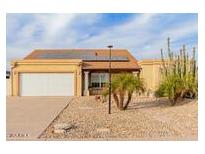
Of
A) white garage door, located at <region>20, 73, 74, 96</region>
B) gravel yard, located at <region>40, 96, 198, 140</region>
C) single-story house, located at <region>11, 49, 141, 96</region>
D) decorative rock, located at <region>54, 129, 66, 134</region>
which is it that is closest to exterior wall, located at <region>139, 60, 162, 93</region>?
single-story house, located at <region>11, 49, 141, 96</region>

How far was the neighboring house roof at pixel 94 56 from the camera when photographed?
2972cm

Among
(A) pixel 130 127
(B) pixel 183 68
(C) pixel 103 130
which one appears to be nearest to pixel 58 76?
(B) pixel 183 68

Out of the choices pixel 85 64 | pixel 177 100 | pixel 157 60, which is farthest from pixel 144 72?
pixel 177 100

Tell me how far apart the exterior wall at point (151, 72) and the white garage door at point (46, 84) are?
20.4 ft

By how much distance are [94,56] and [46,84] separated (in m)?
6.01

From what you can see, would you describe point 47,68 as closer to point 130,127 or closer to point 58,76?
point 58,76

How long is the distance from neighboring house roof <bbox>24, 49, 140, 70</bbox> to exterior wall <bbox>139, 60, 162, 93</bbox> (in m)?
1.18

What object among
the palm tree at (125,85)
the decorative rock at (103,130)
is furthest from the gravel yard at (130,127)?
the palm tree at (125,85)

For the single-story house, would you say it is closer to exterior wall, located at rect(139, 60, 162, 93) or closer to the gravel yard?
exterior wall, located at rect(139, 60, 162, 93)

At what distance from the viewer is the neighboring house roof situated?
29723 millimetres

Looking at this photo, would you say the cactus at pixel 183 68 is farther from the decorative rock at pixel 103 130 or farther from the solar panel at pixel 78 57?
the decorative rock at pixel 103 130

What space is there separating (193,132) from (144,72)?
1873cm
